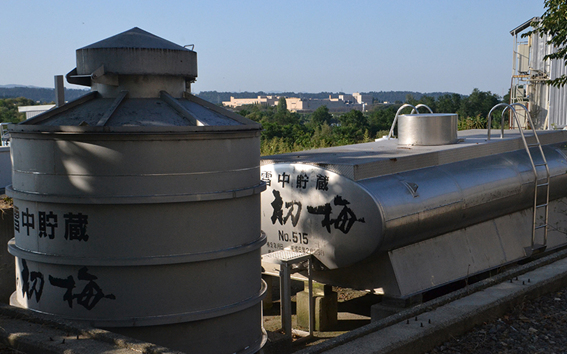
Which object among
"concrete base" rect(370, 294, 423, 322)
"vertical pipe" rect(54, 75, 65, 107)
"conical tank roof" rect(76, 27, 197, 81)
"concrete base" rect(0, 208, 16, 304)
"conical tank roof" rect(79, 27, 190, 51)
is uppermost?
"conical tank roof" rect(79, 27, 190, 51)

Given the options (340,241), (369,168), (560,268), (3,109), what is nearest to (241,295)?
(340,241)

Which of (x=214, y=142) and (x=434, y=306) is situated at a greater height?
(x=214, y=142)

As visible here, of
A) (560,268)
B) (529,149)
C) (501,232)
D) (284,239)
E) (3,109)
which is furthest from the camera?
(3,109)

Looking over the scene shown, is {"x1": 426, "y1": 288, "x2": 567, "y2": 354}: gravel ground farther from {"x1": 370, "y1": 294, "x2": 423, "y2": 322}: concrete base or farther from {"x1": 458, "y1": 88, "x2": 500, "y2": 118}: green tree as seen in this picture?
{"x1": 458, "y1": 88, "x2": 500, "y2": 118}: green tree

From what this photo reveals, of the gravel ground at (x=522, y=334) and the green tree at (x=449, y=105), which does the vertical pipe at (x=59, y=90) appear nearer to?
the gravel ground at (x=522, y=334)

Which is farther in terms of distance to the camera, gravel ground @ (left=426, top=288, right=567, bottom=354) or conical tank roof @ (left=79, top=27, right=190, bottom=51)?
conical tank roof @ (left=79, top=27, right=190, bottom=51)

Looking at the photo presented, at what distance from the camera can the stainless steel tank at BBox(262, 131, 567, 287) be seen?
30.1ft

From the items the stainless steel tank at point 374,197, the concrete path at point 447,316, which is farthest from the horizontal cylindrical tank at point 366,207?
the concrete path at point 447,316

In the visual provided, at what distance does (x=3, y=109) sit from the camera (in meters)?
58.3

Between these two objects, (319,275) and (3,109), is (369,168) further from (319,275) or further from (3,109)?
(3,109)

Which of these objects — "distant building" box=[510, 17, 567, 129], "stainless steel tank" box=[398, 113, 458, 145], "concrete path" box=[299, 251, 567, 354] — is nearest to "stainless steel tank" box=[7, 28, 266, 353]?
"concrete path" box=[299, 251, 567, 354]

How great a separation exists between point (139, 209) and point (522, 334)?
4.27m

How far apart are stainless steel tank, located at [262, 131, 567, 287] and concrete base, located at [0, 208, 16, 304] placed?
434cm

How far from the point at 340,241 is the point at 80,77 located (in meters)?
4.53
